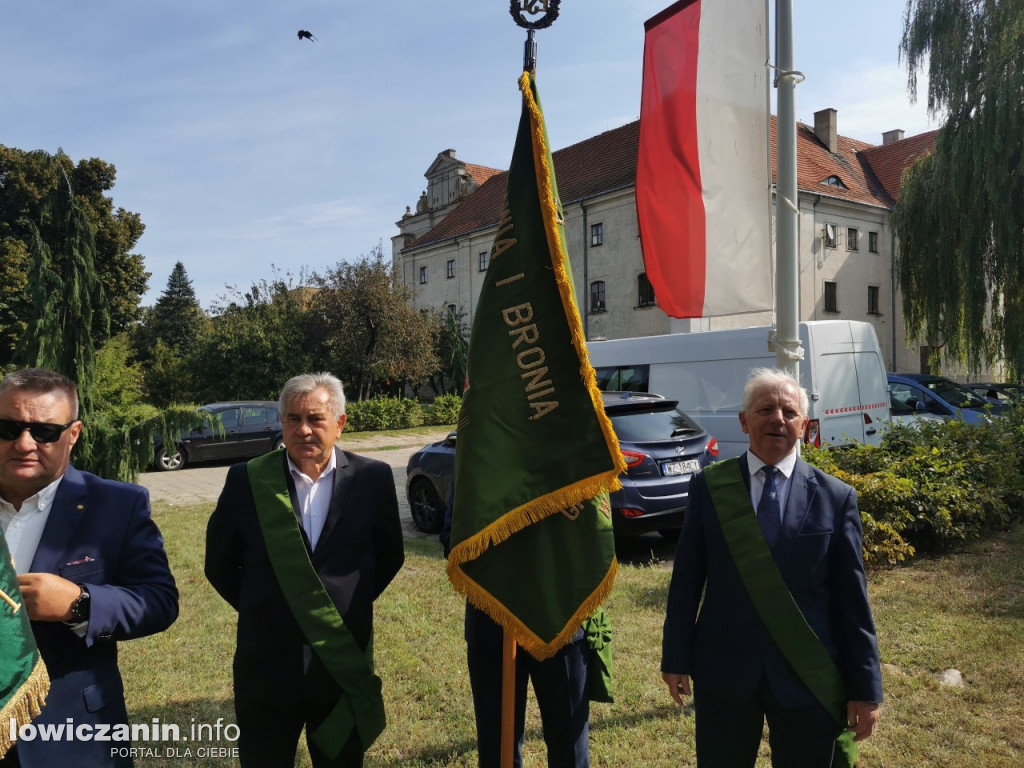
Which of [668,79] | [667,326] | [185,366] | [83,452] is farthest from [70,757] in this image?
[185,366]

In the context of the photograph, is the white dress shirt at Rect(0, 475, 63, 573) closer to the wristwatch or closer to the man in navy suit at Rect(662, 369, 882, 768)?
the wristwatch

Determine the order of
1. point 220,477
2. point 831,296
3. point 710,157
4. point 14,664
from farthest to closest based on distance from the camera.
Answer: point 831,296
point 220,477
point 710,157
point 14,664

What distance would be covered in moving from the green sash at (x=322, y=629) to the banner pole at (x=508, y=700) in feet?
1.55

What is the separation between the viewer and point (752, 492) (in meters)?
2.56

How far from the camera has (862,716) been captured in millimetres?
2373

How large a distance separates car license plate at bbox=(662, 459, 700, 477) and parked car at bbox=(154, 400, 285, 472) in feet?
38.9

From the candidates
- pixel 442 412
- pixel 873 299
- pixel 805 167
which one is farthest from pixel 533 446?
pixel 873 299

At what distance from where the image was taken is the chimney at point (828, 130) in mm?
35062

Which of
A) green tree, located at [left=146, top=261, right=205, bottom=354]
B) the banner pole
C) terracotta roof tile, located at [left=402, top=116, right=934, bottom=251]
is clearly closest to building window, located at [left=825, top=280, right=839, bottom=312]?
terracotta roof tile, located at [left=402, top=116, right=934, bottom=251]

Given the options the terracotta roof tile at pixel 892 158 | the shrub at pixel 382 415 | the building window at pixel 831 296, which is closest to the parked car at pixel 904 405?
the building window at pixel 831 296

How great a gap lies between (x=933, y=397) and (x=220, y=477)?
613 inches

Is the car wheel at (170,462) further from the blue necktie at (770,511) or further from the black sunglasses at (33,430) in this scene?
the blue necktie at (770,511)

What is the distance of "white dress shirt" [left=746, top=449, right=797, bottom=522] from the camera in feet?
8.28

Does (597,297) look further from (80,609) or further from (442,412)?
(80,609)
